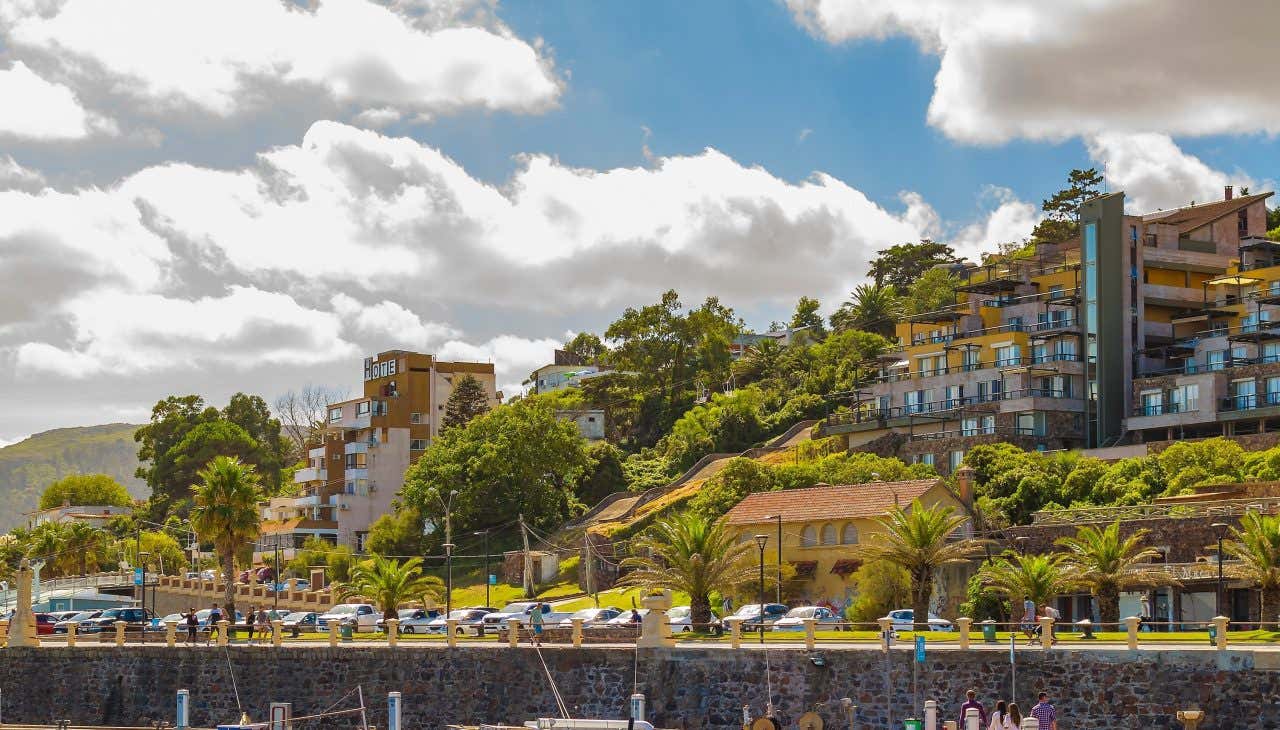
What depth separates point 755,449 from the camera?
108 m

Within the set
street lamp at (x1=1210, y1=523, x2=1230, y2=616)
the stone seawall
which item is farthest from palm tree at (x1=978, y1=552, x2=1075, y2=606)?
the stone seawall

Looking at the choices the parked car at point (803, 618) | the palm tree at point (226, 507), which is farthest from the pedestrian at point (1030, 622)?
the palm tree at point (226, 507)

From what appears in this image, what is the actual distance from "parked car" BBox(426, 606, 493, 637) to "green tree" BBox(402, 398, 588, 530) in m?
29.7

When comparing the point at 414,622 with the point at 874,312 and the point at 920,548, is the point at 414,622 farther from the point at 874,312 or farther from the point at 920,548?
the point at 874,312

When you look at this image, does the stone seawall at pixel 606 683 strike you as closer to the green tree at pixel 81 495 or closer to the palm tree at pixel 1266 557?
the palm tree at pixel 1266 557

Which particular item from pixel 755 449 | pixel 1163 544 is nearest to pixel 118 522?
pixel 755 449

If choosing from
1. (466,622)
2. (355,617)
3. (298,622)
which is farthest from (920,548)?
(298,622)

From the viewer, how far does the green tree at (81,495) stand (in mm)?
163625

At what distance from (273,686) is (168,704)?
209 inches

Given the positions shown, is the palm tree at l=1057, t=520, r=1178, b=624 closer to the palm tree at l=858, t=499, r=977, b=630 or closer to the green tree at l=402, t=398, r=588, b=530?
the palm tree at l=858, t=499, r=977, b=630

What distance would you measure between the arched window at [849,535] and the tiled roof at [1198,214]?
141 ft

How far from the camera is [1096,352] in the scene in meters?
97.2

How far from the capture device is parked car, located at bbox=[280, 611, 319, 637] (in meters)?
67.0

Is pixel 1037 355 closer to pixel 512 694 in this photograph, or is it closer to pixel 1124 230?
pixel 1124 230
